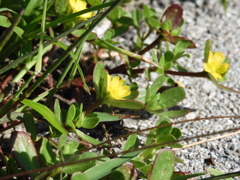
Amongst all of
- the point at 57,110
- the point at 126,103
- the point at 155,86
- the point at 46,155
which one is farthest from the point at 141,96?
the point at 46,155

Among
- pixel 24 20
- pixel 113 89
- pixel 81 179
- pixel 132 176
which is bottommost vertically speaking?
pixel 132 176

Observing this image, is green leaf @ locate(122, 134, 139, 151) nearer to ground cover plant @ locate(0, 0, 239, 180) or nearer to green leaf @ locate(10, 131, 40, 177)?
ground cover plant @ locate(0, 0, 239, 180)

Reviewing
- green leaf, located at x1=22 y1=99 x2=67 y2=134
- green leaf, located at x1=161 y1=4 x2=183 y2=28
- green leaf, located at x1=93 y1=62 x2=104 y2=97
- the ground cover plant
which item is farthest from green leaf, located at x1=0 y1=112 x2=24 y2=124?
green leaf, located at x1=161 y1=4 x2=183 y2=28

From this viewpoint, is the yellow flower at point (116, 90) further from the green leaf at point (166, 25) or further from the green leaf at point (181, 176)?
the green leaf at point (166, 25)

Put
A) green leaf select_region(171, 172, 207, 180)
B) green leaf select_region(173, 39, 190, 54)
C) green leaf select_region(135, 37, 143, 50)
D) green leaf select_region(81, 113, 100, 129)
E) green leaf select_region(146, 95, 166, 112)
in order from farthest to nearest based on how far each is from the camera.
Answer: green leaf select_region(135, 37, 143, 50), green leaf select_region(173, 39, 190, 54), green leaf select_region(146, 95, 166, 112), green leaf select_region(81, 113, 100, 129), green leaf select_region(171, 172, 207, 180)

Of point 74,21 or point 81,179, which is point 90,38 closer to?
point 74,21

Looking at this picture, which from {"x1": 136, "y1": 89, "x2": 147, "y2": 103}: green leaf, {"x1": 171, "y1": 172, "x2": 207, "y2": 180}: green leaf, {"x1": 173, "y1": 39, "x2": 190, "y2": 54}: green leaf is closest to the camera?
{"x1": 171, "y1": 172, "x2": 207, "y2": 180}: green leaf

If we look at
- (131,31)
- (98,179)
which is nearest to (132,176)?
(98,179)

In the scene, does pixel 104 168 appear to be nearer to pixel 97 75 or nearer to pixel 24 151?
pixel 24 151
